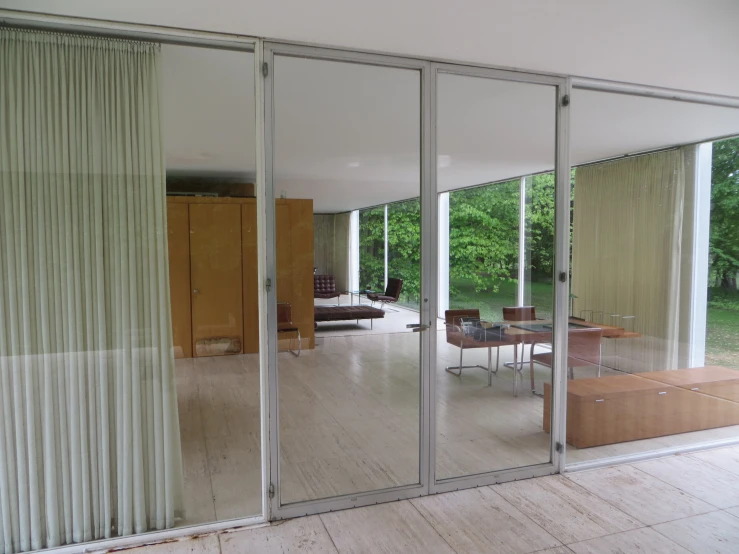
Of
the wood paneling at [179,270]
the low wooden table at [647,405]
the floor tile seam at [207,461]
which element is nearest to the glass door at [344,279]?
the floor tile seam at [207,461]

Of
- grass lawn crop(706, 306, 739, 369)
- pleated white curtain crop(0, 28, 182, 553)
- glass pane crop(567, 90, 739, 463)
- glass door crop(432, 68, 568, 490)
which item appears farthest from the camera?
grass lawn crop(706, 306, 739, 369)

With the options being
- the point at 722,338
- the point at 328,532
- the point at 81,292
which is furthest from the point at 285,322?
the point at 722,338

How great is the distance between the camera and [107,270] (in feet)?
8.46

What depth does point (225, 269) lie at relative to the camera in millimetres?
2795

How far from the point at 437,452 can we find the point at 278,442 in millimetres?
986

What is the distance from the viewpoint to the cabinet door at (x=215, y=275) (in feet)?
8.98

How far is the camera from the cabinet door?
2736mm

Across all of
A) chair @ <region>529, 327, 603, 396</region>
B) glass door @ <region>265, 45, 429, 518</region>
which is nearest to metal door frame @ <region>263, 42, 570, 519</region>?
glass door @ <region>265, 45, 429, 518</region>

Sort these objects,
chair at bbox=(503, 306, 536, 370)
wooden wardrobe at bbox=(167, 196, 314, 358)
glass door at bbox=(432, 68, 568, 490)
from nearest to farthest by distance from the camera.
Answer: wooden wardrobe at bbox=(167, 196, 314, 358), glass door at bbox=(432, 68, 568, 490), chair at bbox=(503, 306, 536, 370)

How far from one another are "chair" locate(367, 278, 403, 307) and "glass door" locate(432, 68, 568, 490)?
0.86 ft

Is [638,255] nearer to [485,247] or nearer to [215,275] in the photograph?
[485,247]

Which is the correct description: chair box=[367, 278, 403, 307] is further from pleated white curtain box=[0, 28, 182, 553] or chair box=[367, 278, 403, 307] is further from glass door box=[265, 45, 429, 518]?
pleated white curtain box=[0, 28, 182, 553]

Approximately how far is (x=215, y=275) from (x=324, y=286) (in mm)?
586

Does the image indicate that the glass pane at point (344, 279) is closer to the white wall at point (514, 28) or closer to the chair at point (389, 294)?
the chair at point (389, 294)
